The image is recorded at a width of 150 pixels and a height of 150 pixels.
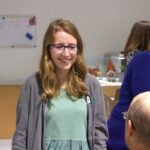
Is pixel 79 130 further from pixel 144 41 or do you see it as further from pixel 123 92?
pixel 144 41

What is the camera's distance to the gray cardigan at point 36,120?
5.46 feet

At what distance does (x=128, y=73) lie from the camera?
1589 mm

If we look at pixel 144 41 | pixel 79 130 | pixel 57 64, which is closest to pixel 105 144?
pixel 79 130

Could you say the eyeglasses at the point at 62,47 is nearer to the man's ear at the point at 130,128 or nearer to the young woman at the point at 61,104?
the young woman at the point at 61,104

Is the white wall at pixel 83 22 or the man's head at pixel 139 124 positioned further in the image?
the white wall at pixel 83 22

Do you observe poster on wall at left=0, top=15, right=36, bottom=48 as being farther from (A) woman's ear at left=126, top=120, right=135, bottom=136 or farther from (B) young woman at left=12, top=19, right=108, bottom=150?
(A) woman's ear at left=126, top=120, right=135, bottom=136

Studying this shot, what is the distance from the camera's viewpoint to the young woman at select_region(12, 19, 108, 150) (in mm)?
1669

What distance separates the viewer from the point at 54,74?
1747mm

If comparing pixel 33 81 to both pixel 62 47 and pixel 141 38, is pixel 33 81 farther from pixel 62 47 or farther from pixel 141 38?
pixel 141 38

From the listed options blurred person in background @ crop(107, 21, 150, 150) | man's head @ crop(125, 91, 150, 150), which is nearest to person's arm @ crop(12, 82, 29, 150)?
blurred person in background @ crop(107, 21, 150, 150)

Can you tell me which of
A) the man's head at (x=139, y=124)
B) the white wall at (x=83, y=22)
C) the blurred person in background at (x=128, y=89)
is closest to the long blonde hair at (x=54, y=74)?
the blurred person in background at (x=128, y=89)

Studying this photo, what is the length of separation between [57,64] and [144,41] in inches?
20.0

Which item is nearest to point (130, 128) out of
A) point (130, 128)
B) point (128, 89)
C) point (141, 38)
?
point (130, 128)

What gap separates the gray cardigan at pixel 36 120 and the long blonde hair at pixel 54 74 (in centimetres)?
4
